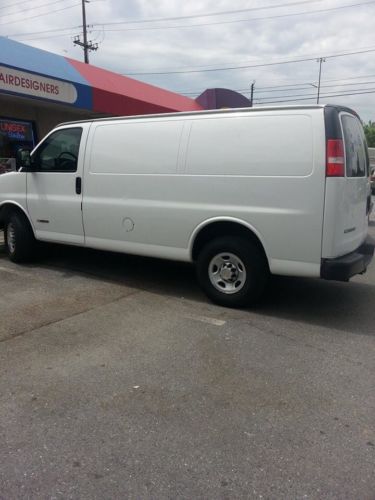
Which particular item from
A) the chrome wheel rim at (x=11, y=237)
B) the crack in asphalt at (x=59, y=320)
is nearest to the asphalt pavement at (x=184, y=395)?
the crack in asphalt at (x=59, y=320)

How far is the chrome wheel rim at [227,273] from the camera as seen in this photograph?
5262 millimetres

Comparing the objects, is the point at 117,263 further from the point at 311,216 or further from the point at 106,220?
the point at 311,216

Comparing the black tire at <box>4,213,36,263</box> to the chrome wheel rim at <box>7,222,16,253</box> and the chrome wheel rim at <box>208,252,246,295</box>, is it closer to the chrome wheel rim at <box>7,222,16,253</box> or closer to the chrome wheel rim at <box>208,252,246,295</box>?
the chrome wheel rim at <box>7,222,16,253</box>

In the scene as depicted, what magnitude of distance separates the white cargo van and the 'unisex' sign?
455 centimetres

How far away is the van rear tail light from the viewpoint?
4527 millimetres

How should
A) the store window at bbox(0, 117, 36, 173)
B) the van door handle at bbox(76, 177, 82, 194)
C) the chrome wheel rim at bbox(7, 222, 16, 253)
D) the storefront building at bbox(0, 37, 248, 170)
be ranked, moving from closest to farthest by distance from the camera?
1. the van door handle at bbox(76, 177, 82, 194)
2. the chrome wheel rim at bbox(7, 222, 16, 253)
3. the storefront building at bbox(0, 37, 248, 170)
4. the store window at bbox(0, 117, 36, 173)

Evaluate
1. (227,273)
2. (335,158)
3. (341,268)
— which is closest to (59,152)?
(227,273)

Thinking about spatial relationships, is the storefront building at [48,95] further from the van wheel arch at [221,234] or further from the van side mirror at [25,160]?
Answer: the van wheel arch at [221,234]

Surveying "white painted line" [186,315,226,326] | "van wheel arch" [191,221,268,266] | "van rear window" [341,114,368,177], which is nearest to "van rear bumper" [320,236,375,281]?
"van wheel arch" [191,221,268,266]

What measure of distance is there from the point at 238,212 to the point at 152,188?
3.87 ft

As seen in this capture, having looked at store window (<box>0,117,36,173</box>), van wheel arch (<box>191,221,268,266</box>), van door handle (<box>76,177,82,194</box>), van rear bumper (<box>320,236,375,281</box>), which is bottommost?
van rear bumper (<box>320,236,375,281</box>)

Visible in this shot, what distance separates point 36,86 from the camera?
11164 mm

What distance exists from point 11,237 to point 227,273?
3797mm

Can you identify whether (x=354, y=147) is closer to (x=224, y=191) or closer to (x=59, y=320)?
(x=224, y=191)
